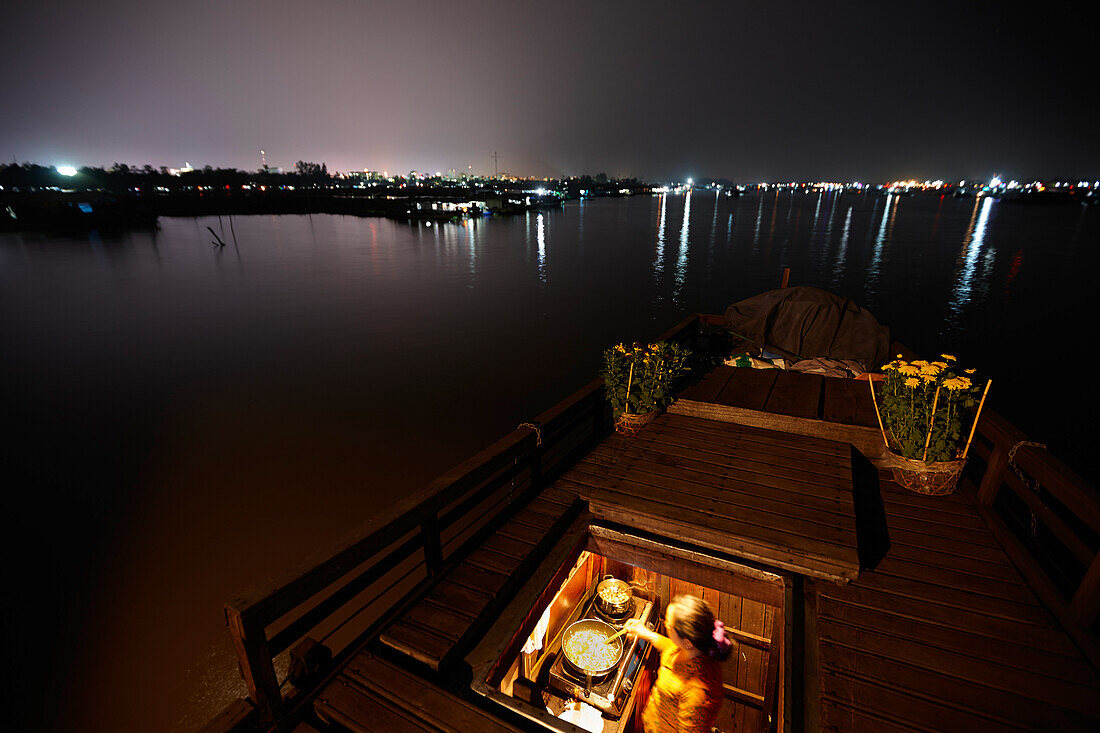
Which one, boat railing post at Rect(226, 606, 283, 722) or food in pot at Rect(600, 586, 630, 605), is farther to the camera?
food in pot at Rect(600, 586, 630, 605)

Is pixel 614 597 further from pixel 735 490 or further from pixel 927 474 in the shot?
pixel 927 474

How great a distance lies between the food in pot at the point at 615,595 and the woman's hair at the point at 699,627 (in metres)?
0.65

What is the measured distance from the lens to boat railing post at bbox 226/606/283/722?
2.70 metres

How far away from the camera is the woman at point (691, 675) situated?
4.39 m

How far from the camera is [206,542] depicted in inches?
350

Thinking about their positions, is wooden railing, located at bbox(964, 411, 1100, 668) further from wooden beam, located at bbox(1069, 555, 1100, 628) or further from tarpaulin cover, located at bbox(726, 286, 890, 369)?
tarpaulin cover, located at bbox(726, 286, 890, 369)

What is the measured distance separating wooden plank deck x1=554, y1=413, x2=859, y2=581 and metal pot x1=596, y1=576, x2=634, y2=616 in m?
0.83

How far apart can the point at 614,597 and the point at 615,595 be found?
0.08 feet

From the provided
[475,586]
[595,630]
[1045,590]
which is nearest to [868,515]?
[1045,590]

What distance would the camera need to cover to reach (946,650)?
3.36 meters

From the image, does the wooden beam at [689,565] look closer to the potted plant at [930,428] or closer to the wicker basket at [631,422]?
the wicker basket at [631,422]

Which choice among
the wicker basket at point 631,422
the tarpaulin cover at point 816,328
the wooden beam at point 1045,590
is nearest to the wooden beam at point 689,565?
the wicker basket at point 631,422

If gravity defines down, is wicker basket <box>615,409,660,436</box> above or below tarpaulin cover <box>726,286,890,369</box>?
below

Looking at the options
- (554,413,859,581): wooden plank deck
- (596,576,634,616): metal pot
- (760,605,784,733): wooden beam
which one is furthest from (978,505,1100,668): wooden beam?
(596,576,634,616): metal pot
